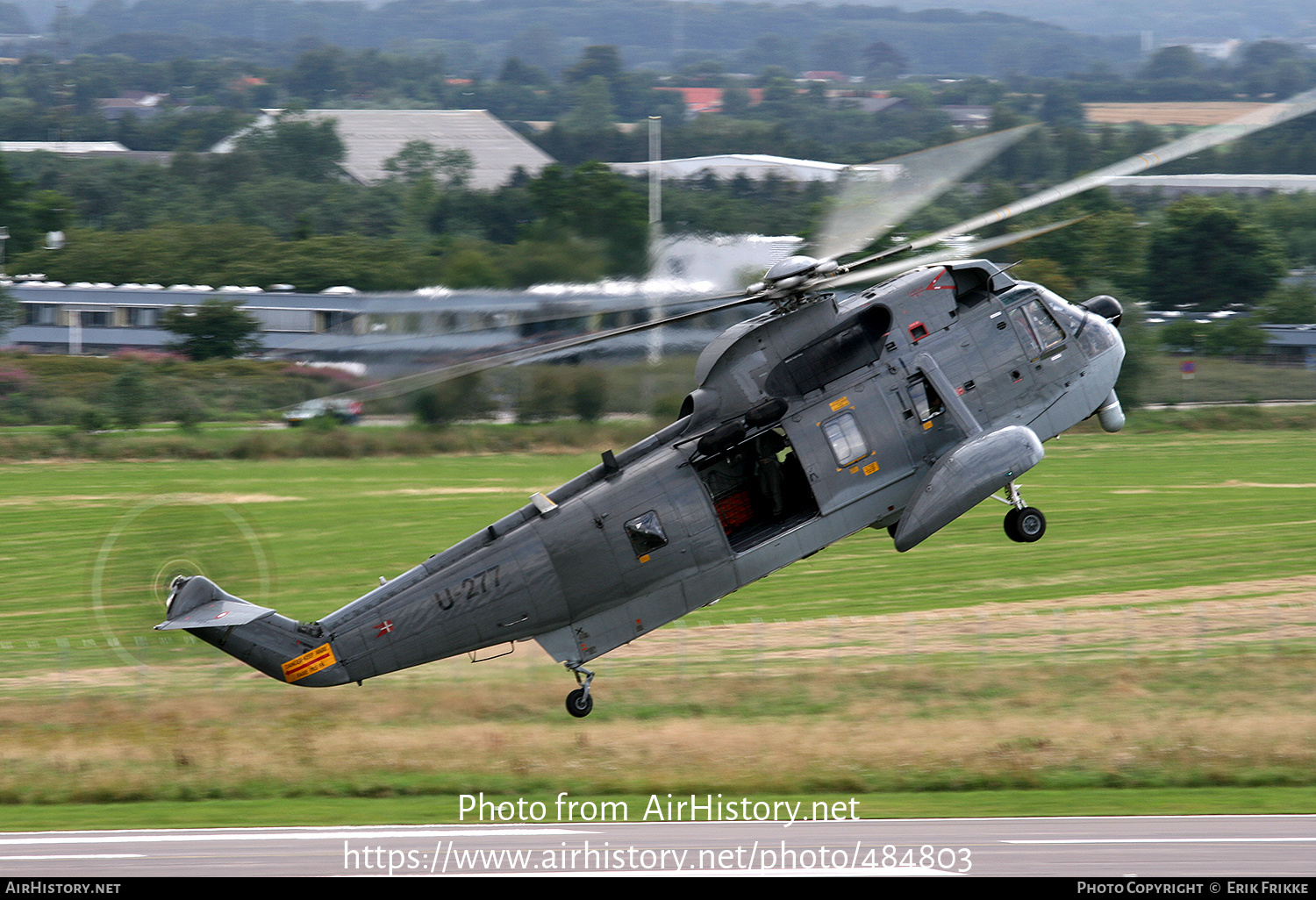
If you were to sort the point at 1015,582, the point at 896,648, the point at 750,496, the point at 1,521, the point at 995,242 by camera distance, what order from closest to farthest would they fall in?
the point at 995,242 → the point at 750,496 → the point at 896,648 → the point at 1015,582 → the point at 1,521

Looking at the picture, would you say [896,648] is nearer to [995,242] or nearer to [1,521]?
[995,242]

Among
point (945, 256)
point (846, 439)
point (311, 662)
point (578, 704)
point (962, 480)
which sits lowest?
point (578, 704)

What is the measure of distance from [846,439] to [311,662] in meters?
7.84

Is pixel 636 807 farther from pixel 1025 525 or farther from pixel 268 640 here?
pixel 1025 525

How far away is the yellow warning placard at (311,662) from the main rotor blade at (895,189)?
8451 mm

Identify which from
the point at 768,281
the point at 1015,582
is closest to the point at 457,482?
the point at 1015,582

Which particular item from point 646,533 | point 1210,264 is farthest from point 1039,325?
point 1210,264

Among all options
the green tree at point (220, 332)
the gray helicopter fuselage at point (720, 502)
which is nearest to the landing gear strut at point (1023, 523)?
the gray helicopter fuselage at point (720, 502)

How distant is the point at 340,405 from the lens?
1812 inches

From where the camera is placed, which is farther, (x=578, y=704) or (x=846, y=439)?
(x=578, y=704)

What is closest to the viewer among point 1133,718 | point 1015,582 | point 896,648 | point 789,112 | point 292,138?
point 1133,718

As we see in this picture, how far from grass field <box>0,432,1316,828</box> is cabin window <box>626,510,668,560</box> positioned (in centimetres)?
416

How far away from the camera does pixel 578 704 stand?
62.6 feet

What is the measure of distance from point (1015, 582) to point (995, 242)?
17.7 meters
